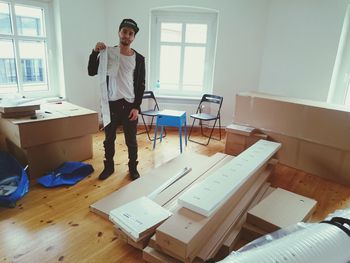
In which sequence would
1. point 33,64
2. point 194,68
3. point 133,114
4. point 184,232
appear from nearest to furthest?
point 184,232 → point 133,114 → point 33,64 → point 194,68

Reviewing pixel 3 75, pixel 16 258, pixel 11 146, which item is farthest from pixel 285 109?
pixel 3 75

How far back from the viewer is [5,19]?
3359 millimetres

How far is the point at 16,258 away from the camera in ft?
5.32

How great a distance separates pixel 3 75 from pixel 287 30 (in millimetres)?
4155

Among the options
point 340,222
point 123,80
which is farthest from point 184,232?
point 123,80

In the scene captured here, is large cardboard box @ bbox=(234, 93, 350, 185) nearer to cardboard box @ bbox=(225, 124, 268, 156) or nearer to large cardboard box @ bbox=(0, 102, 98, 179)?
cardboard box @ bbox=(225, 124, 268, 156)

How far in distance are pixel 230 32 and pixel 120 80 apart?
254 cm

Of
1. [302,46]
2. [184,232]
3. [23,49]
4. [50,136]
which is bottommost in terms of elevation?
[184,232]

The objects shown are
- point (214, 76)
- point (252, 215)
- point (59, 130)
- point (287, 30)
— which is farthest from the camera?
point (214, 76)

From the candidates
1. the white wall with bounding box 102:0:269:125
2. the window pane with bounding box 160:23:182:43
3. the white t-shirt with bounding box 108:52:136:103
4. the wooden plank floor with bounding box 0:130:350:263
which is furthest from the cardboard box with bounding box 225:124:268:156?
the window pane with bounding box 160:23:182:43

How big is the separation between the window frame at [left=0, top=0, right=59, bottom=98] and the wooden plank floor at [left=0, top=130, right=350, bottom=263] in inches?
61.8

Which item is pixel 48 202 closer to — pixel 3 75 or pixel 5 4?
pixel 3 75

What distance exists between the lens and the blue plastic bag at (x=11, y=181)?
6.97 ft

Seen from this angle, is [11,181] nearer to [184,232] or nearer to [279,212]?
[184,232]
